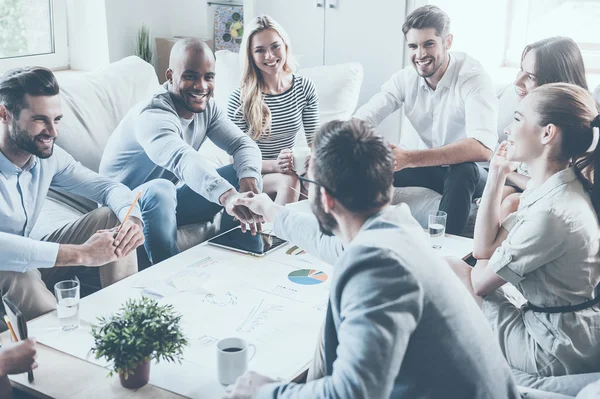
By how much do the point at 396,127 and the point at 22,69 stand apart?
2596 mm

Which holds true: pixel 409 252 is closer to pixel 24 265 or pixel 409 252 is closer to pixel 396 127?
pixel 24 265

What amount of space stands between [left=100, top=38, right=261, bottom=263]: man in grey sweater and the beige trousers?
20cm

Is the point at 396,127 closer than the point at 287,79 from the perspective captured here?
No

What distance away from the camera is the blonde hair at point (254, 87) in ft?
10.8

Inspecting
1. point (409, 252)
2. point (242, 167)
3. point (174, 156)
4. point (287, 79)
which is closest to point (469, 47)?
point (287, 79)

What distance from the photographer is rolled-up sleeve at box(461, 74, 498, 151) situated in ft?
10.3

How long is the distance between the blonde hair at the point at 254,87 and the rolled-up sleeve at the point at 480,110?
2.99 feet

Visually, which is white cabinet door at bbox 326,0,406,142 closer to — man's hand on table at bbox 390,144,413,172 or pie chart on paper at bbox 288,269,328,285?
man's hand on table at bbox 390,144,413,172

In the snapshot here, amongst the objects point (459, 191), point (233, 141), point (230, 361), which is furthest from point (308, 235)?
point (459, 191)

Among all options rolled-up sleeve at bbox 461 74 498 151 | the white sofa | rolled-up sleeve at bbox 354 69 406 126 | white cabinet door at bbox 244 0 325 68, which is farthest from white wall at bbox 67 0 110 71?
rolled-up sleeve at bbox 461 74 498 151

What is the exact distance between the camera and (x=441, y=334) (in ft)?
3.75

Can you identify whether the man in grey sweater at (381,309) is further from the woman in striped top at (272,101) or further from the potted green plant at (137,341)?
the woman in striped top at (272,101)

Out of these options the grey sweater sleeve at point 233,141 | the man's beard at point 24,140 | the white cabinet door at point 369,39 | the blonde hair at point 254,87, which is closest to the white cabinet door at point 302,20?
the white cabinet door at point 369,39

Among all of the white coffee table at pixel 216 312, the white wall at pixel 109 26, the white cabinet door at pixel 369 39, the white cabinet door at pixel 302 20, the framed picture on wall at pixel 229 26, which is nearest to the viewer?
the white coffee table at pixel 216 312
